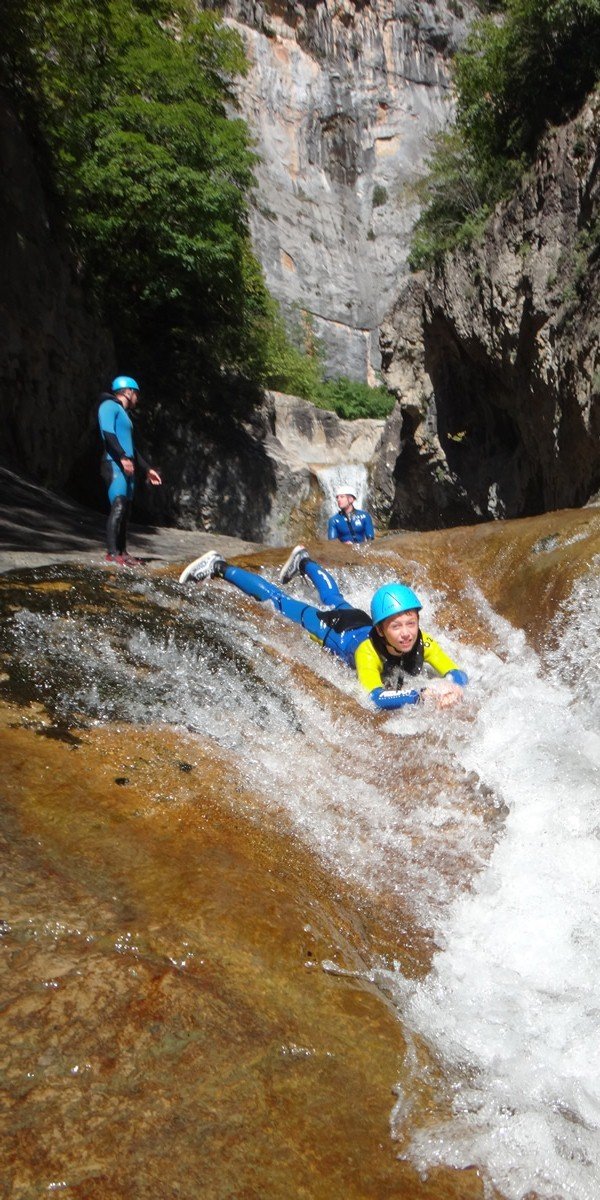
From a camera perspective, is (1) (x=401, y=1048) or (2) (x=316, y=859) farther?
(2) (x=316, y=859)

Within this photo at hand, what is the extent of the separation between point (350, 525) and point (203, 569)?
3.71 m

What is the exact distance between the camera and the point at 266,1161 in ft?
4.92

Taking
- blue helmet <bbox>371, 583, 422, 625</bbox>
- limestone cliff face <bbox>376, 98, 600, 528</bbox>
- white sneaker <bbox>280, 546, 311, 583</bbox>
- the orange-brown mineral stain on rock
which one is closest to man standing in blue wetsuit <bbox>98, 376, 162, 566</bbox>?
white sneaker <bbox>280, 546, 311, 583</bbox>

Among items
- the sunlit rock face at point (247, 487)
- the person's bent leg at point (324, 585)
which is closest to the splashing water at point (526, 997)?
the person's bent leg at point (324, 585)

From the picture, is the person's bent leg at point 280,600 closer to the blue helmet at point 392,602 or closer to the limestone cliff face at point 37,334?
the blue helmet at point 392,602

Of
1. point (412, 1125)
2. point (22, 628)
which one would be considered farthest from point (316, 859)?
point (22, 628)

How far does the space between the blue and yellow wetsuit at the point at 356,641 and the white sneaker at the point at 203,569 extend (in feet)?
0.24

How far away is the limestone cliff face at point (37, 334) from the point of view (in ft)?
34.2

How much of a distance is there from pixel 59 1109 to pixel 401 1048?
31.1 inches

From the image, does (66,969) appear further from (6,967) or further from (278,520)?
(278,520)

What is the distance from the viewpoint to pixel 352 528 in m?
10.2

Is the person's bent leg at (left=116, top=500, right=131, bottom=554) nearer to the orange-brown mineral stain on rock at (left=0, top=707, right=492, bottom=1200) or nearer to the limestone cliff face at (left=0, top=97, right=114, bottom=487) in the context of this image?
the limestone cliff face at (left=0, top=97, right=114, bottom=487)

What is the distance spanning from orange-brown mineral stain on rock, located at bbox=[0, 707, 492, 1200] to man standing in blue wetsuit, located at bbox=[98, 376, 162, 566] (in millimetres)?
4642

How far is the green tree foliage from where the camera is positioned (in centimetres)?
1077
